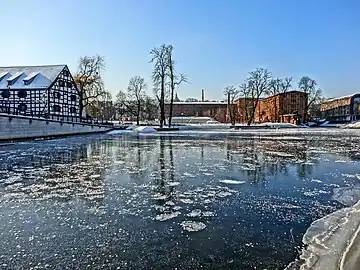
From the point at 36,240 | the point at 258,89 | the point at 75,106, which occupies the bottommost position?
the point at 36,240

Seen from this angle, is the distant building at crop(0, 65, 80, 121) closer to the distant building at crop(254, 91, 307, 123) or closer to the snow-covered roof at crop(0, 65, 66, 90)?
the snow-covered roof at crop(0, 65, 66, 90)

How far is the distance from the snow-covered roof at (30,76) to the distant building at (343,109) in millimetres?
59346

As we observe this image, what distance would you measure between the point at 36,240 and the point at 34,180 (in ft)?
15.9

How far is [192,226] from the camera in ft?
16.3

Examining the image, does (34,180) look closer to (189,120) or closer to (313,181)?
(313,181)

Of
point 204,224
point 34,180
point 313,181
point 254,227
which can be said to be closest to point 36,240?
point 204,224

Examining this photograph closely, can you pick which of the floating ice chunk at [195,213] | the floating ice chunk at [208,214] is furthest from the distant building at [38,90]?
the floating ice chunk at [208,214]

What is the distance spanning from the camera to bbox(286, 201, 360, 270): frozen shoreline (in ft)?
11.7

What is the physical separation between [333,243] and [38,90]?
45374 mm

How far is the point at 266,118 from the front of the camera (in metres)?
90.3

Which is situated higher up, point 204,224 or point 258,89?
point 258,89

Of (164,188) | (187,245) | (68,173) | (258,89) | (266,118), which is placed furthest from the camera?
(266,118)

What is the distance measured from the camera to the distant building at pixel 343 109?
74.3m

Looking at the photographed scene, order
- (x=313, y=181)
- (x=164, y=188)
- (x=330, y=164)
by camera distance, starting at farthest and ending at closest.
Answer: (x=330, y=164), (x=313, y=181), (x=164, y=188)
